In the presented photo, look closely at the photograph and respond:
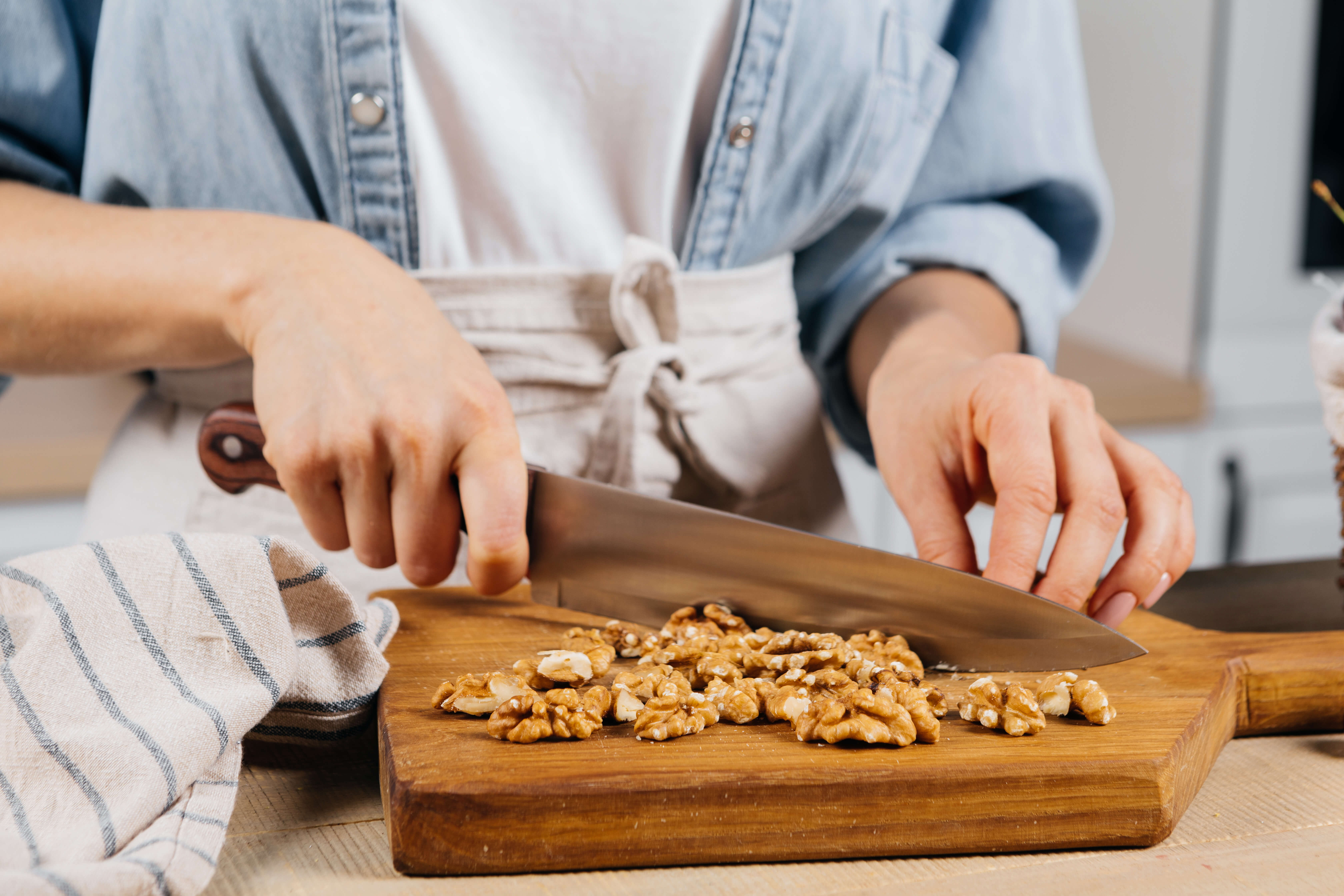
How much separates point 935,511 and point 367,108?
46cm

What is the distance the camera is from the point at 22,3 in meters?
0.72

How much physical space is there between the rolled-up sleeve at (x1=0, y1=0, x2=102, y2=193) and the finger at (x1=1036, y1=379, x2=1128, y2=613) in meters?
0.68

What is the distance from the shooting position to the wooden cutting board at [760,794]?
1.59 feet

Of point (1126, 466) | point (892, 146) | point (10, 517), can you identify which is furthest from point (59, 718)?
point (10, 517)

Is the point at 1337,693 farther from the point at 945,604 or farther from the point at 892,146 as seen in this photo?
the point at 892,146

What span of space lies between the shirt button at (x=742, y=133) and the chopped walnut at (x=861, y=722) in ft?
1.47

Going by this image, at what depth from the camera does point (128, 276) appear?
0.67 metres

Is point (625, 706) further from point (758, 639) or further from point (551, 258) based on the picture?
point (551, 258)

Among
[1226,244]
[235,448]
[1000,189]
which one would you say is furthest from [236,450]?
[1226,244]

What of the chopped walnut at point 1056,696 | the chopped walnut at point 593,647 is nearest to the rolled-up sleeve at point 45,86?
the chopped walnut at point 593,647

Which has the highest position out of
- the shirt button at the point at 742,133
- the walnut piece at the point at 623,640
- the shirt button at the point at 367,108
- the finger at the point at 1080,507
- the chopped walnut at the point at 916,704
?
the shirt button at the point at 367,108

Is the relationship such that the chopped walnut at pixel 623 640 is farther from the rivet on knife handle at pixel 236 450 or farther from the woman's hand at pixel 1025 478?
the woman's hand at pixel 1025 478

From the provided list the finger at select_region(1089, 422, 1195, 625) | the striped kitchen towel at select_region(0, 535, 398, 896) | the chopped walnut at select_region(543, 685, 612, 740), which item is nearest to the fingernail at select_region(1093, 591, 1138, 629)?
the finger at select_region(1089, 422, 1195, 625)

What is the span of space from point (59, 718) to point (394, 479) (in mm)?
205
